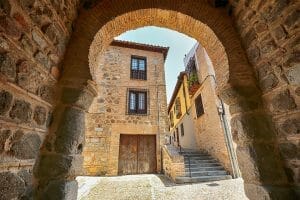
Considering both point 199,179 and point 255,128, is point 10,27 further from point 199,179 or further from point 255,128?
point 199,179

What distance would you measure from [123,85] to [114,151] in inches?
127

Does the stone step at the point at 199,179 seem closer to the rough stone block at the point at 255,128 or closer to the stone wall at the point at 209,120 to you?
the stone wall at the point at 209,120

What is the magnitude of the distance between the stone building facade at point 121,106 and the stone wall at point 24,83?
5.38 m

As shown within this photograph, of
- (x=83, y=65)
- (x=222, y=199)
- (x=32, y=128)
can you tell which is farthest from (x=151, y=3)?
(x=222, y=199)

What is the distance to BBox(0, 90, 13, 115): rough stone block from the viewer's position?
2.96 ft

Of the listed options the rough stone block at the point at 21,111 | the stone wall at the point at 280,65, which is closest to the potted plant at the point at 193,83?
the stone wall at the point at 280,65

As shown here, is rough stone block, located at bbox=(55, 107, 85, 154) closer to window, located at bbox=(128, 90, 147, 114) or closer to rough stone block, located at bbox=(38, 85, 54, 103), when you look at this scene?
rough stone block, located at bbox=(38, 85, 54, 103)

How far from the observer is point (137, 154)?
7.48 metres

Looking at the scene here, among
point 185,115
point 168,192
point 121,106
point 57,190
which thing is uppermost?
point 185,115

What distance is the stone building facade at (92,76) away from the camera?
107 cm

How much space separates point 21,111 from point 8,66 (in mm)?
298

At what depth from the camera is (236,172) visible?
532cm

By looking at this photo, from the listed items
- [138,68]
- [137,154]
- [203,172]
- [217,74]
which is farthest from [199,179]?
[138,68]

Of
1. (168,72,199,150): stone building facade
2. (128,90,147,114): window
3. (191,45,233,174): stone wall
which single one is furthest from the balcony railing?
(191,45,233,174): stone wall
